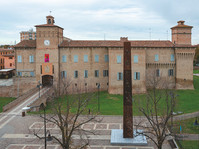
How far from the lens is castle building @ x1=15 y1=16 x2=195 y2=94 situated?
44.4 meters

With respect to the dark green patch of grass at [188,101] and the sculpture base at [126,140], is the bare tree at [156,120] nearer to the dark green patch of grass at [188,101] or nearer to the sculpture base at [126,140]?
the sculpture base at [126,140]

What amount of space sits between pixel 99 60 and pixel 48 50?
10867 millimetres

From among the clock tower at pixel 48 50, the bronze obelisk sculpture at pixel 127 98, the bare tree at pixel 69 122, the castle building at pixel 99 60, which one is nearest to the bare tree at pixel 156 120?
the bronze obelisk sculpture at pixel 127 98

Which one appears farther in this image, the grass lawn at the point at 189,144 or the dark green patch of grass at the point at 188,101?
the dark green patch of grass at the point at 188,101

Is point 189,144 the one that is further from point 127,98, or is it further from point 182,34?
point 182,34

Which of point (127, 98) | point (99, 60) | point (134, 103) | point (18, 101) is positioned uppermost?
point (99, 60)

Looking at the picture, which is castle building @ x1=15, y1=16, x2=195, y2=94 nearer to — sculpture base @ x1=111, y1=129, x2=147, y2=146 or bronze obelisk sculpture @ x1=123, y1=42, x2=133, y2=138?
sculpture base @ x1=111, y1=129, x2=147, y2=146

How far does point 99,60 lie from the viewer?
46.3m

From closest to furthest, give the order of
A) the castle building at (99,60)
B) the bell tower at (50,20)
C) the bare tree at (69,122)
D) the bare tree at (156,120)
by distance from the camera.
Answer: the bare tree at (156,120) → the bare tree at (69,122) → the castle building at (99,60) → the bell tower at (50,20)

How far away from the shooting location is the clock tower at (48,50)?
147ft

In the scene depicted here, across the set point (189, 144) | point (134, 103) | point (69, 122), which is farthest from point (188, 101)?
point (69, 122)

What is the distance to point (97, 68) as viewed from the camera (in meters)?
46.4

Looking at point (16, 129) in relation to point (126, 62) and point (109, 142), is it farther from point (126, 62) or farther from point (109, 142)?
point (126, 62)

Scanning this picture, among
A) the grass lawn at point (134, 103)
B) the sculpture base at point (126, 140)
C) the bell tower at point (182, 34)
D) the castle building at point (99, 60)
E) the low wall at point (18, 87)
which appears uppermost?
the bell tower at point (182, 34)
